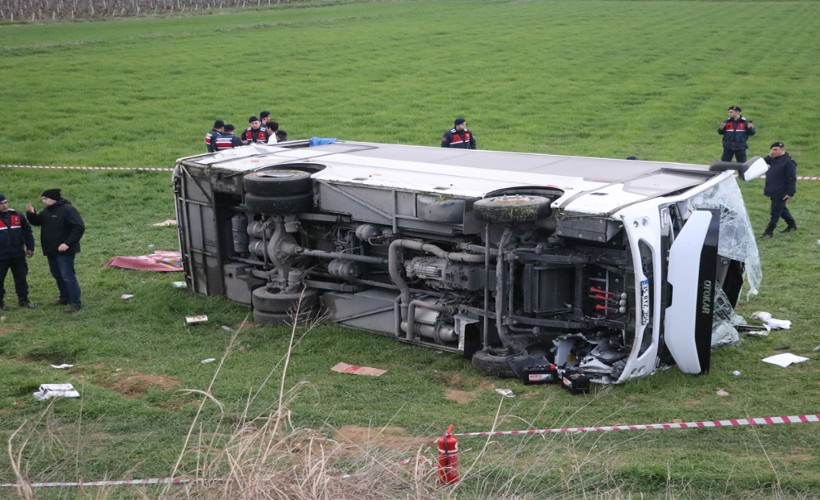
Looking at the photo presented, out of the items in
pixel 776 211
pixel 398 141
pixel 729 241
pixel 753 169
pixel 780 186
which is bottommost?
pixel 776 211

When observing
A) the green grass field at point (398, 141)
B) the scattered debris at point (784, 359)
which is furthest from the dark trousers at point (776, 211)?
the scattered debris at point (784, 359)

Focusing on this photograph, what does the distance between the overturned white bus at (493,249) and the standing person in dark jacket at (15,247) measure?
2.06 m

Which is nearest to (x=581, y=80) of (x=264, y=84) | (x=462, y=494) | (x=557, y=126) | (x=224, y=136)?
(x=557, y=126)

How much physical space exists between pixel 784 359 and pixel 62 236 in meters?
8.56

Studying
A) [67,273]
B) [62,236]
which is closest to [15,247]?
[62,236]

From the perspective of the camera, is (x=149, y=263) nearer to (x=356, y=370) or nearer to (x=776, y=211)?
(x=356, y=370)

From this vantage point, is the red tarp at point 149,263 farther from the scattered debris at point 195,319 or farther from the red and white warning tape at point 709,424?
the red and white warning tape at point 709,424

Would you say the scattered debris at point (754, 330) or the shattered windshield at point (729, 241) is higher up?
the shattered windshield at point (729, 241)

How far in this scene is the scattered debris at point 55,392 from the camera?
29.7 feet

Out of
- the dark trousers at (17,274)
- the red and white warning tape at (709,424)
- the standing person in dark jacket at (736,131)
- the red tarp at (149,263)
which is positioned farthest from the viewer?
the standing person in dark jacket at (736,131)

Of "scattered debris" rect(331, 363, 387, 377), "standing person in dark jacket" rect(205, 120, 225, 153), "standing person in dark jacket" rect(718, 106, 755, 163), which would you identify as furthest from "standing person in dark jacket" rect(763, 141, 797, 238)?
"standing person in dark jacket" rect(205, 120, 225, 153)

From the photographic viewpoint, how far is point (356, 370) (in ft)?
33.3

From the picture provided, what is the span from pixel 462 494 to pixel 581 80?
86.5 ft

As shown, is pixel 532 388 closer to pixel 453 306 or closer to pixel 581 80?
pixel 453 306
